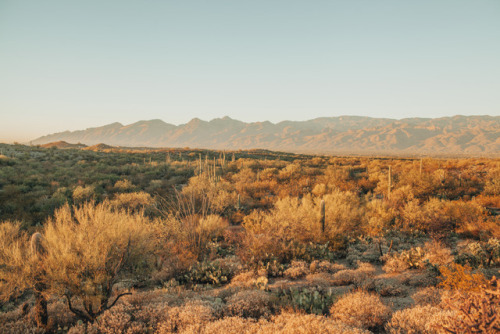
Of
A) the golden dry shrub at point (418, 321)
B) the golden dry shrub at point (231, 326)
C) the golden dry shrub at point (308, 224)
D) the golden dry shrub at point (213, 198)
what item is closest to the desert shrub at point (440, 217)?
the golden dry shrub at point (308, 224)

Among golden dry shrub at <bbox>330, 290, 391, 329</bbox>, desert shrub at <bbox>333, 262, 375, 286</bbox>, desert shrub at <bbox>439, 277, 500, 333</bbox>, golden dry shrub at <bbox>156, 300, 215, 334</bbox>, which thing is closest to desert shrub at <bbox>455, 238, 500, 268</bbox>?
desert shrub at <bbox>333, 262, 375, 286</bbox>

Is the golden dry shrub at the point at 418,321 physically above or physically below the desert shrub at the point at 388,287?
above

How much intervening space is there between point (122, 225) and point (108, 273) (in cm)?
117

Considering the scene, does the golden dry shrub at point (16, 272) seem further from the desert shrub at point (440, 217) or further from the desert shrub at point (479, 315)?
the desert shrub at point (440, 217)

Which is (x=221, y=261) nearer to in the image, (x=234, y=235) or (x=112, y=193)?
(x=234, y=235)

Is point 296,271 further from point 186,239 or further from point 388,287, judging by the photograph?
point 186,239

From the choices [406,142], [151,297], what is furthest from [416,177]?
[406,142]

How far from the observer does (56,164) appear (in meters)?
24.7

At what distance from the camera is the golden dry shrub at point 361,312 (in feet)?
14.6

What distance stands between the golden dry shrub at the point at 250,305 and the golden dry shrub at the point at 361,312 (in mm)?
1295

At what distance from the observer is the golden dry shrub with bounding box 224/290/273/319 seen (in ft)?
16.4

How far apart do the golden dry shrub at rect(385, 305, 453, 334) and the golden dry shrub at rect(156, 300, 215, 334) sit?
3.23 m

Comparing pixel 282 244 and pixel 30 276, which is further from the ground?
pixel 30 276

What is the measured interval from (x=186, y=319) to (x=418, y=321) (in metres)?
4.03
